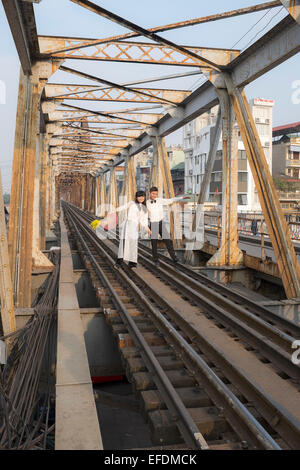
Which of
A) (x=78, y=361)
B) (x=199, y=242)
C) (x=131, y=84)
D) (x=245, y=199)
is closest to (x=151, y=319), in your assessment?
(x=78, y=361)

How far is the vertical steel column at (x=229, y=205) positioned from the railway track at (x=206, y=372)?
3.56 meters

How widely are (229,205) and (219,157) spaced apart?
46083 millimetres

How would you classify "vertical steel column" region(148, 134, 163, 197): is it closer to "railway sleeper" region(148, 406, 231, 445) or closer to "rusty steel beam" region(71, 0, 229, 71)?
"rusty steel beam" region(71, 0, 229, 71)

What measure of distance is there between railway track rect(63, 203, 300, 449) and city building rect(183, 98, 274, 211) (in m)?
38.0

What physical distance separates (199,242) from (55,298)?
7.61 metres

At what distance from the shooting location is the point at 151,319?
706 cm

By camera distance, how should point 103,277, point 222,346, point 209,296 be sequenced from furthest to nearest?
point 103,277 < point 209,296 < point 222,346

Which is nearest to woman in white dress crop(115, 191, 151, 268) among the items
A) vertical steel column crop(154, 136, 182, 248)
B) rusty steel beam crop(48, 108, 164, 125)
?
vertical steel column crop(154, 136, 182, 248)

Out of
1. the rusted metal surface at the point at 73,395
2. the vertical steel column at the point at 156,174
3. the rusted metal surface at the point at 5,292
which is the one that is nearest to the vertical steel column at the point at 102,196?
the vertical steel column at the point at 156,174

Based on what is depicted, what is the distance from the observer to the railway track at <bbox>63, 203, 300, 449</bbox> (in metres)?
3.66

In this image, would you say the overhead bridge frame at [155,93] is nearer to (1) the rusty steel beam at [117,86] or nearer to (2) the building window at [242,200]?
(1) the rusty steel beam at [117,86]

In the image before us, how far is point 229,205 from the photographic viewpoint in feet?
39.7

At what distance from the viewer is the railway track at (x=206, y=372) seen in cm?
366
